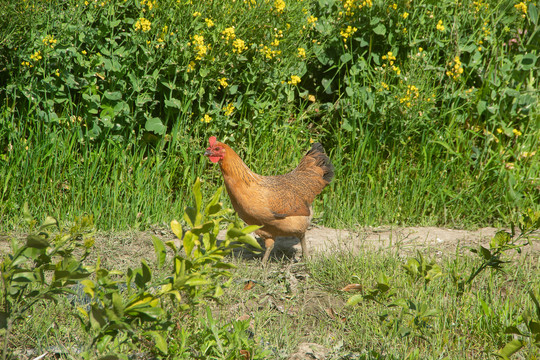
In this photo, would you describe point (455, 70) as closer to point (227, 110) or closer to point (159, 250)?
point (227, 110)

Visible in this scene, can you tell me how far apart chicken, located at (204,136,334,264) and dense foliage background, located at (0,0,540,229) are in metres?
0.86

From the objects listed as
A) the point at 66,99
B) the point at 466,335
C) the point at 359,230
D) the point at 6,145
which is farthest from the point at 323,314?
the point at 6,145

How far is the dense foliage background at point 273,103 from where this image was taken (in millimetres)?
4820

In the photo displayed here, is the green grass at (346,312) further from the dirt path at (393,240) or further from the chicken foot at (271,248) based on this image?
the dirt path at (393,240)

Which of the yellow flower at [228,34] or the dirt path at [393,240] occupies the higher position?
the yellow flower at [228,34]

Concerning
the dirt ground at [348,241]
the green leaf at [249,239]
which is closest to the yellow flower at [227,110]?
the dirt ground at [348,241]

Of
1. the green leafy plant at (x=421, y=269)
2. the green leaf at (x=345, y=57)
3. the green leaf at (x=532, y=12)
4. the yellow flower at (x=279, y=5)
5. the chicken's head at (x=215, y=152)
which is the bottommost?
the green leafy plant at (x=421, y=269)

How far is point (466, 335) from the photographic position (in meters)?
3.27

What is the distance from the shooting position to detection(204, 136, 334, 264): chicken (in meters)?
4.25

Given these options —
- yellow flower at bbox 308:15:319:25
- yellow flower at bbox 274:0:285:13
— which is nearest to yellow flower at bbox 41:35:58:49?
yellow flower at bbox 274:0:285:13

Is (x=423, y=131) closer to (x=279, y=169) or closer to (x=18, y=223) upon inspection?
(x=279, y=169)

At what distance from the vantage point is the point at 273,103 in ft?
17.8

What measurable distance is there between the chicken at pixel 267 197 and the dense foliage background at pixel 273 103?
864 millimetres

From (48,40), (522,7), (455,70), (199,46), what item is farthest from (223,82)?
(522,7)
